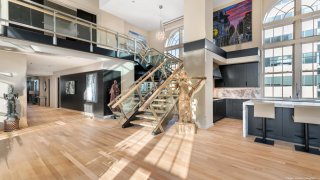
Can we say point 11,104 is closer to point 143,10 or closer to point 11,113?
point 11,113

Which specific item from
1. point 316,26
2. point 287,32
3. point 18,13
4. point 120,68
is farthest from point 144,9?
point 316,26

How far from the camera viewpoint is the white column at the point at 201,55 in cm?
517

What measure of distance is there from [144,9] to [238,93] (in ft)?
23.3

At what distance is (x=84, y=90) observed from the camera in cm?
861

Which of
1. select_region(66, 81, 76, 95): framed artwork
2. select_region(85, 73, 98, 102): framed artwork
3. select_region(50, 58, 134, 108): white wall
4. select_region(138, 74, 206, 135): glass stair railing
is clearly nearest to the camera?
select_region(138, 74, 206, 135): glass stair railing

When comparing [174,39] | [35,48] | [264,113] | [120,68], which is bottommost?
[264,113]

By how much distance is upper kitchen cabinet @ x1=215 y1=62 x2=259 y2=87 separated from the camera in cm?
682

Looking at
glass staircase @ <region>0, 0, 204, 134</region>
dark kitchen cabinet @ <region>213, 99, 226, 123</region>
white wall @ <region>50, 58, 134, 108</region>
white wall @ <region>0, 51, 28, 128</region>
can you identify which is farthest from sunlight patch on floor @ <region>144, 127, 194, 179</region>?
white wall @ <region>0, 51, 28, 128</region>

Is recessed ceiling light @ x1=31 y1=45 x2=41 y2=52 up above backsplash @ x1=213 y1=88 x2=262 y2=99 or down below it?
above

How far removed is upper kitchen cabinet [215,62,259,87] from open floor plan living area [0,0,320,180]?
4 centimetres

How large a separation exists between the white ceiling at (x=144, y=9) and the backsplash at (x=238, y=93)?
478 cm

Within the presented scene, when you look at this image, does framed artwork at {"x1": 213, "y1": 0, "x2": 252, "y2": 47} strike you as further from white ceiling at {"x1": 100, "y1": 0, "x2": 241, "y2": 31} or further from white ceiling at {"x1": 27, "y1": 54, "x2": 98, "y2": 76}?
white ceiling at {"x1": 27, "y1": 54, "x2": 98, "y2": 76}

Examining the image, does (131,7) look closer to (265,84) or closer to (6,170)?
(265,84)

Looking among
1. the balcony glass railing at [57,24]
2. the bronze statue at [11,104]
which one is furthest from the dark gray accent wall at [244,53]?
the bronze statue at [11,104]
